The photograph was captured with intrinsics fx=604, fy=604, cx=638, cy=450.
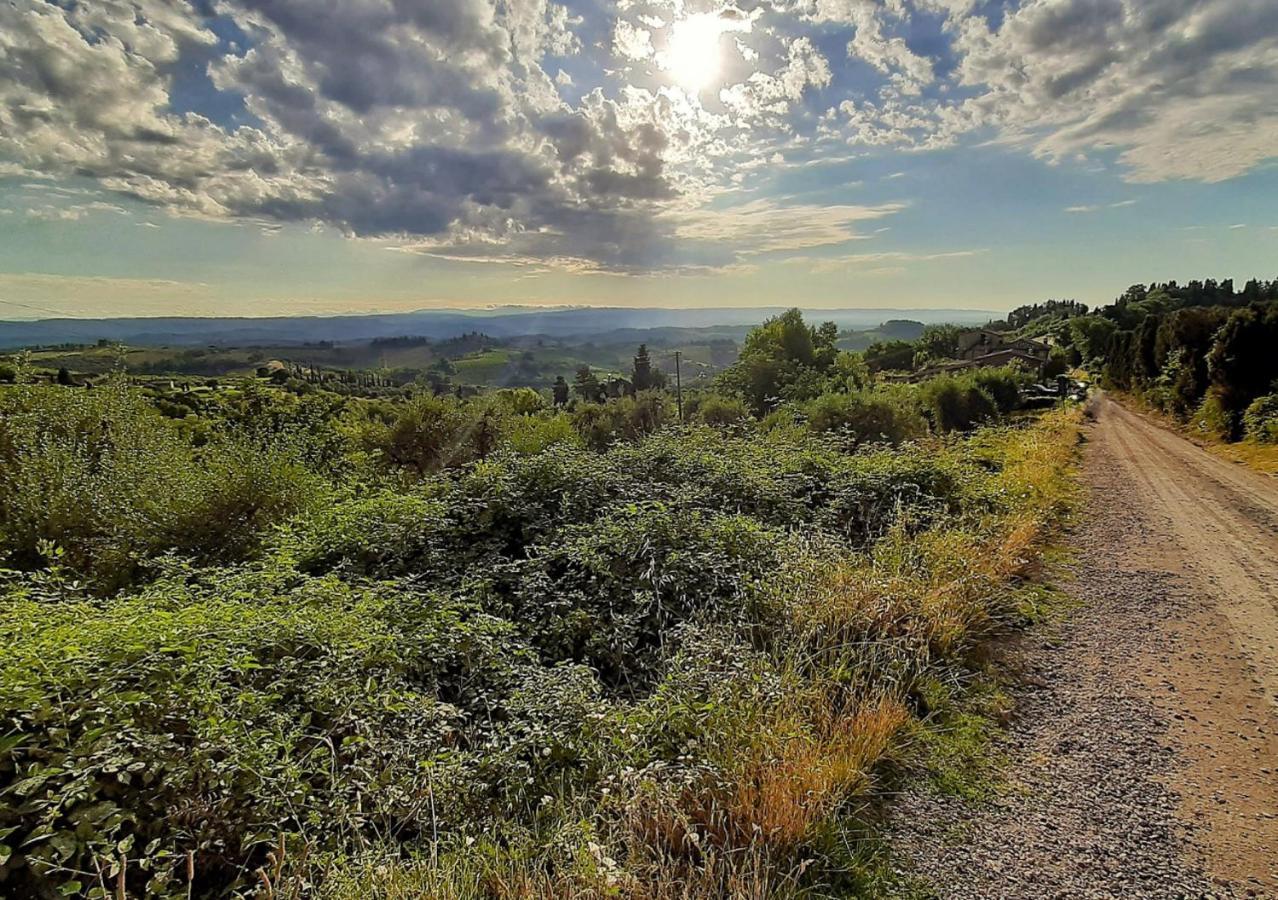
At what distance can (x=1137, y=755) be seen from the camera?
343 centimetres

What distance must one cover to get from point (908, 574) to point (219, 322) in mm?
152576

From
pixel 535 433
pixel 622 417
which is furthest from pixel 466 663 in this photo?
pixel 622 417

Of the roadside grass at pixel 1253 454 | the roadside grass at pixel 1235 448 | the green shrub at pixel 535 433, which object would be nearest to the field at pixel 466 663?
the green shrub at pixel 535 433

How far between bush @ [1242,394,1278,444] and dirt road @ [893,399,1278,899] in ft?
34.6

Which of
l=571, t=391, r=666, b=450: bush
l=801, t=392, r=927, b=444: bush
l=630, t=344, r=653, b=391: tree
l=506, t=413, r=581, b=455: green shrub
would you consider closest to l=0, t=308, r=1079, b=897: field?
l=506, t=413, r=581, b=455: green shrub

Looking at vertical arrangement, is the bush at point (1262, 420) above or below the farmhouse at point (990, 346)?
below

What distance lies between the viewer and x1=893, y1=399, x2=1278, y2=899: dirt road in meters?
2.67

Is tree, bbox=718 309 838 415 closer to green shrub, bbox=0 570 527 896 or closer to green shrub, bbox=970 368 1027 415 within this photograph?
green shrub, bbox=970 368 1027 415

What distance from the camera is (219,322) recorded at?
126m

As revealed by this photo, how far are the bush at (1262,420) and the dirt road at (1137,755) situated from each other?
10.6m

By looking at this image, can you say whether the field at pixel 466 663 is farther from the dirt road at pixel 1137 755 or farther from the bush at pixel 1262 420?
the bush at pixel 1262 420

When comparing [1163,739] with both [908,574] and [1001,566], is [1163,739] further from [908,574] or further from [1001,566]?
[1001,566]

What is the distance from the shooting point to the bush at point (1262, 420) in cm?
1419

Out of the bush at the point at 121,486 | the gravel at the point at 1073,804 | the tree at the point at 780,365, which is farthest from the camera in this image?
the tree at the point at 780,365
